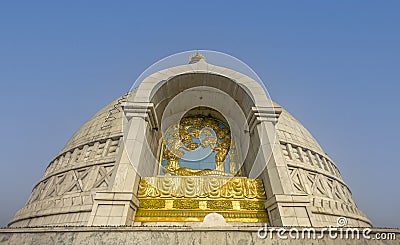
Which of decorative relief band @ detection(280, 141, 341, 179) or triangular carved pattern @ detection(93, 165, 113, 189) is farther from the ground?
decorative relief band @ detection(280, 141, 341, 179)

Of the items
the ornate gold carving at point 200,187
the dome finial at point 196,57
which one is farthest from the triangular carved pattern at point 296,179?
the dome finial at point 196,57

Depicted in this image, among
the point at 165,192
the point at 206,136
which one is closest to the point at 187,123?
the point at 206,136

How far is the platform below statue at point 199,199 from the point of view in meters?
7.87

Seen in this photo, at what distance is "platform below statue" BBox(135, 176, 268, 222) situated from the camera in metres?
7.87

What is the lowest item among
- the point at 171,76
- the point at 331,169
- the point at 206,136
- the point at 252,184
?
the point at 252,184

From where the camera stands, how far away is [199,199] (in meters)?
8.45

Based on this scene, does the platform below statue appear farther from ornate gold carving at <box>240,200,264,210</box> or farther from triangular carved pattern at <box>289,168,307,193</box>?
triangular carved pattern at <box>289,168,307,193</box>

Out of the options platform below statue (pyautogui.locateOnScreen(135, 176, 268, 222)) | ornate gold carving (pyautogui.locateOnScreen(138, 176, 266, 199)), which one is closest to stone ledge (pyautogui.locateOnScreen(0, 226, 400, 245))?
platform below statue (pyautogui.locateOnScreen(135, 176, 268, 222))

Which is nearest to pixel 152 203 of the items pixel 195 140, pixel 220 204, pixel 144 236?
pixel 220 204

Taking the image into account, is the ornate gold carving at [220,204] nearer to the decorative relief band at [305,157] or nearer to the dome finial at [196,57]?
the dome finial at [196,57]

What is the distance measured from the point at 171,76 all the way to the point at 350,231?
353 inches

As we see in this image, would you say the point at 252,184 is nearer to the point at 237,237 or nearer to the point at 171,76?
the point at 237,237

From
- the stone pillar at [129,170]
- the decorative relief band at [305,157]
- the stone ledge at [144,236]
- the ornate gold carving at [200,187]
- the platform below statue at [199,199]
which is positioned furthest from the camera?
the decorative relief band at [305,157]

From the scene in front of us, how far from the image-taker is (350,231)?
4.50 meters
